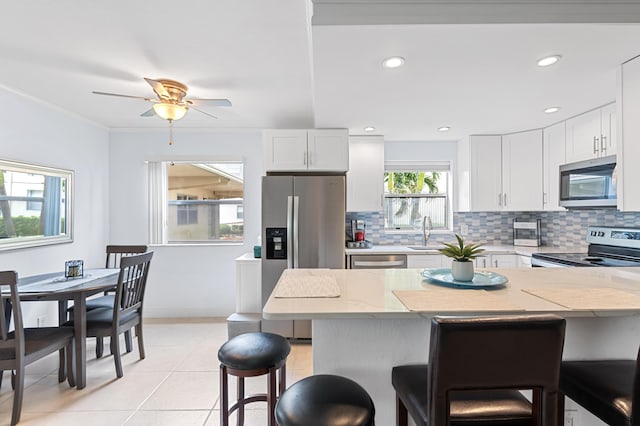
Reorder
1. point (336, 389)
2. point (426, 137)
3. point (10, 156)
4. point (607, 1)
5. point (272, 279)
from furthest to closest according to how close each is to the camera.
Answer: point (426, 137) < point (272, 279) < point (10, 156) < point (607, 1) < point (336, 389)

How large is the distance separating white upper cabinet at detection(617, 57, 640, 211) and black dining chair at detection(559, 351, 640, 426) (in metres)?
1.20

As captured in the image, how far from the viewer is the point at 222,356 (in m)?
1.51

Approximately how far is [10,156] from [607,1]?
4420 millimetres

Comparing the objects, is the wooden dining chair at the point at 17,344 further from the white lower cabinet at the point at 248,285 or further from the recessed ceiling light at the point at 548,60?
the recessed ceiling light at the point at 548,60

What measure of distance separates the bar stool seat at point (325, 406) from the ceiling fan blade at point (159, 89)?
2282mm

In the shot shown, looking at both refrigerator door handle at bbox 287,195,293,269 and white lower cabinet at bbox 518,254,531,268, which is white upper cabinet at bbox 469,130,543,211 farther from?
refrigerator door handle at bbox 287,195,293,269

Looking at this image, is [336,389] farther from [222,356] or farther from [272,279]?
[272,279]

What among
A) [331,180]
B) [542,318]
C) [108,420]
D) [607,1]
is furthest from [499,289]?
[108,420]

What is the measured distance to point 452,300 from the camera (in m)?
1.27

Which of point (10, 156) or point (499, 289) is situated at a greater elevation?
point (10, 156)

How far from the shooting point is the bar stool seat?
95 centimetres

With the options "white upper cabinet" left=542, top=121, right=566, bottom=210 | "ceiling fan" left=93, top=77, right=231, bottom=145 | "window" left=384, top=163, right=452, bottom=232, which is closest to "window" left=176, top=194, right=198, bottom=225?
"ceiling fan" left=93, top=77, right=231, bottom=145

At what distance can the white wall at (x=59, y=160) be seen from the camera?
9.47 feet

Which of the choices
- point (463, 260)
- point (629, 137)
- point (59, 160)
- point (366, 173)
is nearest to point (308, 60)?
point (366, 173)
